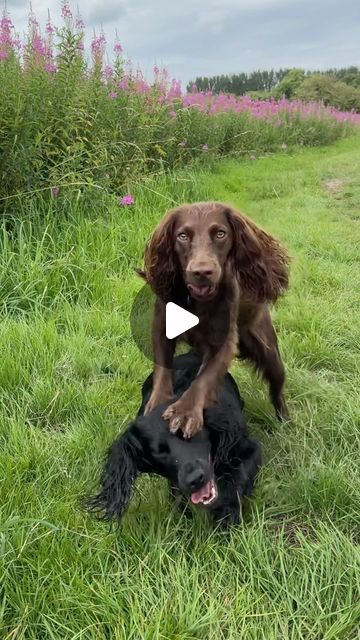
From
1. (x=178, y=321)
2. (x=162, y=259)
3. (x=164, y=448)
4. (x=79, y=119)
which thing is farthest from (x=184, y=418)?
(x=79, y=119)

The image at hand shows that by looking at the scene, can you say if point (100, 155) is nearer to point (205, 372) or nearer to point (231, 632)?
point (205, 372)

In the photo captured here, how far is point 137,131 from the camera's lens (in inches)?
202

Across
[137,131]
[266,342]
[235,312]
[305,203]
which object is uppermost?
[137,131]

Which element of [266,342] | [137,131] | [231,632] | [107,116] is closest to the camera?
[231,632]

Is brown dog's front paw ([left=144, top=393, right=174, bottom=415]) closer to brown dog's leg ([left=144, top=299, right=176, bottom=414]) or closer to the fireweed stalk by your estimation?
brown dog's leg ([left=144, top=299, right=176, bottom=414])

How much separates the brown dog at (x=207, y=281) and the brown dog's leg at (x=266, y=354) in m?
0.13

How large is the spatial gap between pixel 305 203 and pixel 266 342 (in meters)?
5.18

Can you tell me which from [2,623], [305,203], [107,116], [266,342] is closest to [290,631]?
[2,623]

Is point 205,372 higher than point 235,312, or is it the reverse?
point 235,312

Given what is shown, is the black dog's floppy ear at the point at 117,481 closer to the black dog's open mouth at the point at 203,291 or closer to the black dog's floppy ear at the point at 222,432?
the black dog's floppy ear at the point at 222,432

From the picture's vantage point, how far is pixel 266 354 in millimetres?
2238

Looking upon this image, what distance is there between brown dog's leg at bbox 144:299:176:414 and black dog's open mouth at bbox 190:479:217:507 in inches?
→ 12.8
